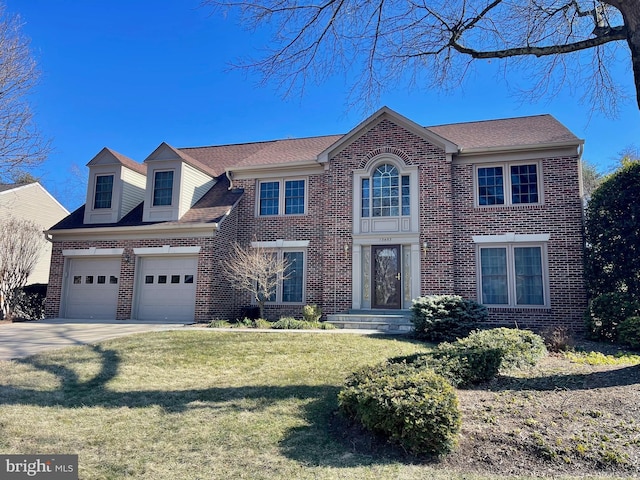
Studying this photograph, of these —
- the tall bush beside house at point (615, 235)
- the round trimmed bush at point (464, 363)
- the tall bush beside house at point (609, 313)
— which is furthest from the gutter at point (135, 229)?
the tall bush beside house at point (615, 235)

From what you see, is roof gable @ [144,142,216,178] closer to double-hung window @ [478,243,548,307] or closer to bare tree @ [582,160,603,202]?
double-hung window @ [478,243,548,307]

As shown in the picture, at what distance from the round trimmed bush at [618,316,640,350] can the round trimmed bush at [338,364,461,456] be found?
730 cm

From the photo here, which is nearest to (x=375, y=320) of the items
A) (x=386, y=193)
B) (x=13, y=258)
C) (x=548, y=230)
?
(x=386, y=193)

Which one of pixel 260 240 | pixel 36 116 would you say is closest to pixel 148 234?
pixel 260 240

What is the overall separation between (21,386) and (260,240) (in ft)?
31.9

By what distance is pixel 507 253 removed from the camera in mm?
13547

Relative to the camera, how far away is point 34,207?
76.1ft

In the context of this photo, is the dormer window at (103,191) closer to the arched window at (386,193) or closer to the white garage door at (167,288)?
the white garage door at (167,288)

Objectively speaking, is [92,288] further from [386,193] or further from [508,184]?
[508,184]

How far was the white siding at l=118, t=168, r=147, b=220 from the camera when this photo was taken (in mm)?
16359

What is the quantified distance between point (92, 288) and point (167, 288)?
3.11 meters

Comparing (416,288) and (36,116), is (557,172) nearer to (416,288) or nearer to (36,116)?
(416,288)

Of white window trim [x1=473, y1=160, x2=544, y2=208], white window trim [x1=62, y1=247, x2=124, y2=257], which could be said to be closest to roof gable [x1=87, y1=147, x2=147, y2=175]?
white window trim [x1=62, y1=247, x2=124, y2=257]

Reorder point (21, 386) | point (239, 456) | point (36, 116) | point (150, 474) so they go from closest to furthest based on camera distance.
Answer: point (150, 474) → point (239, 456) → point (21, 386) → point (36, 116)
